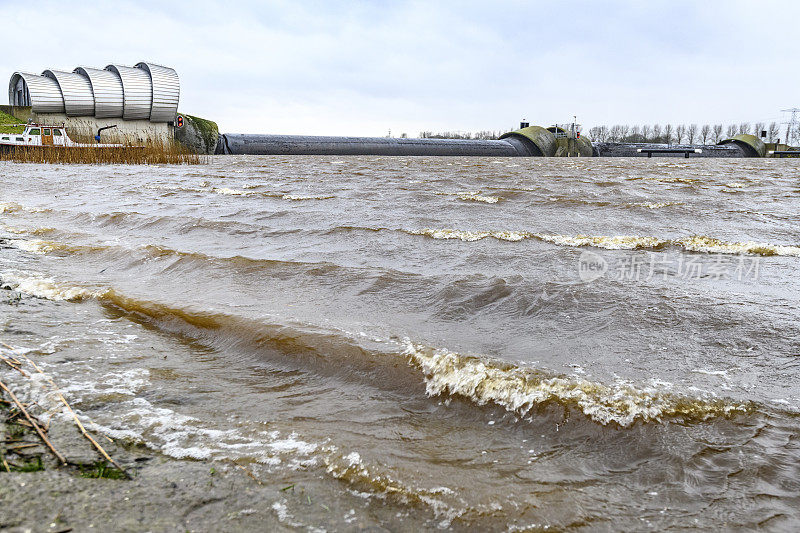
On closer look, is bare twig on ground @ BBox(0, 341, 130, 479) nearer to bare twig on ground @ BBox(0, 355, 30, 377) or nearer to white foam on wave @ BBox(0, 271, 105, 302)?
bare twig on ground @ BBox(0, 355, 30, 377)

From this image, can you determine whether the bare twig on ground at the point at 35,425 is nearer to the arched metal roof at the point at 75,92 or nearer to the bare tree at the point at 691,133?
the arched metal roof at the point at 75,92

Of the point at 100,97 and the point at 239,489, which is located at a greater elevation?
the point at 100,97

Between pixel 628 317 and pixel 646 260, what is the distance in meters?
2.22

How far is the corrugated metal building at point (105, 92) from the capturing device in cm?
5338

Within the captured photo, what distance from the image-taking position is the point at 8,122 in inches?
2039

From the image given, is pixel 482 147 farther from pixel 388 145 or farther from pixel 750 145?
pixel 750 145

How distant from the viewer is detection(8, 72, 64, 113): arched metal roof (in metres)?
52.1

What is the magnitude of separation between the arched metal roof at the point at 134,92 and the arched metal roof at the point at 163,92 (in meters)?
0.48

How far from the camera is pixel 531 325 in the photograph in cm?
381

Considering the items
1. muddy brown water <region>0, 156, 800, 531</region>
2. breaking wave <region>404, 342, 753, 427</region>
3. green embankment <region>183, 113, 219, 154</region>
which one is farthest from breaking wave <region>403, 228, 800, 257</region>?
green embankment <region>183, 113, 219, 154</region>

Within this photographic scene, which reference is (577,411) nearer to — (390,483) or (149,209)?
(390,483)

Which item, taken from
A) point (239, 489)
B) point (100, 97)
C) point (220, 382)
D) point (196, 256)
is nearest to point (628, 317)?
point (220, 382)

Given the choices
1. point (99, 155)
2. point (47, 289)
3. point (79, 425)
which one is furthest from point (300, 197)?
point (99, 155)

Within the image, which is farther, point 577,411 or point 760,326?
point 760,326
